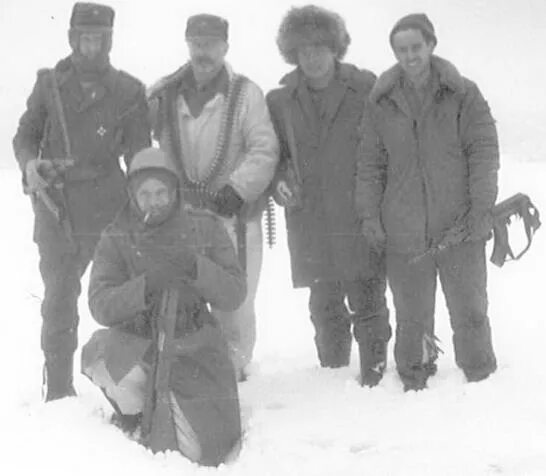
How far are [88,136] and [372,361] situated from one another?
1913mm

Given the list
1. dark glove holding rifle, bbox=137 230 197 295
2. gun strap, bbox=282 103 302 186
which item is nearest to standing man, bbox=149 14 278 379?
gun strap, bbox=282 103 302 186

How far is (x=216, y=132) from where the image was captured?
514 centimetres

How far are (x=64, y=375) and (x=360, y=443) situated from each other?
63.2 inches

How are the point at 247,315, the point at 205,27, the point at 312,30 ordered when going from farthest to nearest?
the point at 247,315 → the point at 312,30 → the point at 205,27

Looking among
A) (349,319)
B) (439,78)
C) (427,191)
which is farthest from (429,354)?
(439,78)

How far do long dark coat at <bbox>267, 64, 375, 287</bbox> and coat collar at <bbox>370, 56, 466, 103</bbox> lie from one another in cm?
26

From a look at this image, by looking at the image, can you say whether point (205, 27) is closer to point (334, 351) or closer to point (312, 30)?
point (312, 30)

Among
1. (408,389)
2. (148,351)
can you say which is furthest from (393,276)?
(148,351)

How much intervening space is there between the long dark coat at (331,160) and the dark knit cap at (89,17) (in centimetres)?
104

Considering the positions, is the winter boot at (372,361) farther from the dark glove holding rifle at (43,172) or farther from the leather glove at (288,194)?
the dark glove holding rifle at (43,172)

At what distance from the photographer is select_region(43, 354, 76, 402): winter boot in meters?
5.04

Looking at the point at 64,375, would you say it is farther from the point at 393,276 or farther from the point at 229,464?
the point at 393,276

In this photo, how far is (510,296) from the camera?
804 cm

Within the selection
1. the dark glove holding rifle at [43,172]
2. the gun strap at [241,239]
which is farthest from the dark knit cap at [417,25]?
the dark glove holding rifle at [43,172]
